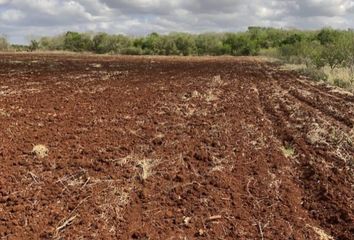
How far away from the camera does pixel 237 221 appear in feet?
21.2

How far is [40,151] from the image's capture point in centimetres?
869

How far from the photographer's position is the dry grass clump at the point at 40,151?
8.55 metres

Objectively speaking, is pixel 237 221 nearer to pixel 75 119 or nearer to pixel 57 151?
pixel 57 151

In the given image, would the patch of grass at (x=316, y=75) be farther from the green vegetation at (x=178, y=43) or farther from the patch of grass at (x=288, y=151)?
the green vegetation at (x=178, y=43)

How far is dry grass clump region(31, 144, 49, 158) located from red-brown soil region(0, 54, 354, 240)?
0.08 m

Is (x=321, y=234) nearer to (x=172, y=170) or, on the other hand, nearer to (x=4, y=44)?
(x=172, y=170)

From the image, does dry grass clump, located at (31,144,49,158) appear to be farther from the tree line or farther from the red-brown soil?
the tree line

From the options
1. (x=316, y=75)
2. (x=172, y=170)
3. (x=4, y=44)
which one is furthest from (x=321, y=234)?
(x=4, y=44)

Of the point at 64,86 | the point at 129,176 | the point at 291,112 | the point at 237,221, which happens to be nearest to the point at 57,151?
the point at 129,176

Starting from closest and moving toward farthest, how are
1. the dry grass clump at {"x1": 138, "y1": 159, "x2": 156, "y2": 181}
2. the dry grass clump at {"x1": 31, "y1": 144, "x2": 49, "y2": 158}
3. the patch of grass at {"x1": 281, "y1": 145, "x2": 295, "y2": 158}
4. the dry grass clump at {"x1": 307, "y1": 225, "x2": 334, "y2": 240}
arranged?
the dry grass clump at {"x1": 307, "y1": 225, "x2": 334, "y2": 240} → the dry grass clump at {"x1": 138, "y1": 159, "x2": 156, "y2": 181} → the dry grass clump at {"x1": 31, "y1": 144, "x2": 49, "y2": 158} → the patch of grass at {"x1": 281, "y1": 145, "x2": 295, "y2": 158}

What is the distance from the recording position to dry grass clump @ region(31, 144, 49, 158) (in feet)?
28.0

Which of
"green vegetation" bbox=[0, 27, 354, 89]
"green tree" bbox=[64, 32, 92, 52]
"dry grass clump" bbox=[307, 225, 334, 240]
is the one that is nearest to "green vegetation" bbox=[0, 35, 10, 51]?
"green vegetation" bbox=[0, 27, 354, 89]

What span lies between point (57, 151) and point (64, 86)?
935 centimetres

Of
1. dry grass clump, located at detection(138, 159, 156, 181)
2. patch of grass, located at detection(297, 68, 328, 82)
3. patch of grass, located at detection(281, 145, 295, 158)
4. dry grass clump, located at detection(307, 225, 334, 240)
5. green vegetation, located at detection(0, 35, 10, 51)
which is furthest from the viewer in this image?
green vegetation, located at detection(0, 35, 10, 51)
